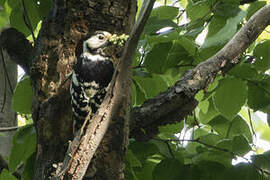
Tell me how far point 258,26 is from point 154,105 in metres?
0.42

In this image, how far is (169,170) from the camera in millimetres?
1631

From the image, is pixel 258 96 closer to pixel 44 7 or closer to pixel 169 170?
pixel 169 170

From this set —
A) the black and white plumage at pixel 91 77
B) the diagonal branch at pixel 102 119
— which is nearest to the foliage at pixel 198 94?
the black and white plumage at pixel 91 77

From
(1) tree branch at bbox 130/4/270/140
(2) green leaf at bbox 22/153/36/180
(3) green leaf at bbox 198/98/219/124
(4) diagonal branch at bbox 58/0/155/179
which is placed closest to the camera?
(4) diagonal branch at bbox 58/0/155/179

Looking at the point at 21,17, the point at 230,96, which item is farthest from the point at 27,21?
the point at 230,96

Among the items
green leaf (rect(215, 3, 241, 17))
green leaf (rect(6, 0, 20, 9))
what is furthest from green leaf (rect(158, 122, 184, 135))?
green leaf (rect(6, 0, 20, 9))

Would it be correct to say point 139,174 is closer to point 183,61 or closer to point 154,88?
point 154,88

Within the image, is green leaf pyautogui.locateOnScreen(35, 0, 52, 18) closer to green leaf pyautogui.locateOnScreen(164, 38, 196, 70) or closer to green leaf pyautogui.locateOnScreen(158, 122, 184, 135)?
green leaf pyautogui.locateOnScreen(164, 38, 196, 70)

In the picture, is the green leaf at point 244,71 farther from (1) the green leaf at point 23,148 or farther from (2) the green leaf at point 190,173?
(1) the green leaf at point 23,148

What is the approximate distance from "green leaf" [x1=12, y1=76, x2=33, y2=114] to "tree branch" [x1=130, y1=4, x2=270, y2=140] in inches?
17.4

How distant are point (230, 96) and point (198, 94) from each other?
0.11 m

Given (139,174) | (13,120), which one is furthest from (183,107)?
(13,120)

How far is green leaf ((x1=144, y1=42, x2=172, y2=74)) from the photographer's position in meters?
1.62

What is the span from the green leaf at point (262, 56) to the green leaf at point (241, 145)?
25cm
